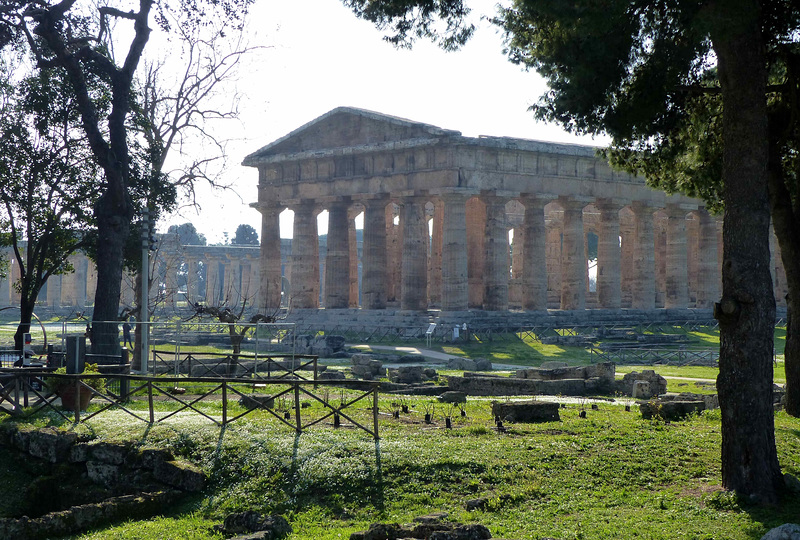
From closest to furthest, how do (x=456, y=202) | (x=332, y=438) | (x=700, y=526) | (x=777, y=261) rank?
(x=700, y=526) < (x=332, y=438) < (x=456, y=202) < (x=777, y=261)

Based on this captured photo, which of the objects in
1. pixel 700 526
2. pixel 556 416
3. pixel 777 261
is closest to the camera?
pixel 700 526

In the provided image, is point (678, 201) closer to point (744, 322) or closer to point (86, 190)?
point (86, 190)

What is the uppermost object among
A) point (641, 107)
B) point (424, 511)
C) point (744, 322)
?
point (641, 107)

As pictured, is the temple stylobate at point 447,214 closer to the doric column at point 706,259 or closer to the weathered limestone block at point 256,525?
the doric column at point 706,259

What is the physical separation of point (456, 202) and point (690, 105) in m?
29.8

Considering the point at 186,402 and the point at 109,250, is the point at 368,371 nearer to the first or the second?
the point at 109,250

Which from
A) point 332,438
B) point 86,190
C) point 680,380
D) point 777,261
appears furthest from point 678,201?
point 332,438

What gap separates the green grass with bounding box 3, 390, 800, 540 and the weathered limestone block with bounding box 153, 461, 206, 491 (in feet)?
0.81

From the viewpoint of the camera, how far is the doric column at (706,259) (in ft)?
188

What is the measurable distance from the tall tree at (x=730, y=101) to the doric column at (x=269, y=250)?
3845 centimetres

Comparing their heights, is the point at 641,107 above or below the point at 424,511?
above

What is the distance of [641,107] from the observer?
15578mm

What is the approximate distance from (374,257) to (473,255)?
19.6 ft

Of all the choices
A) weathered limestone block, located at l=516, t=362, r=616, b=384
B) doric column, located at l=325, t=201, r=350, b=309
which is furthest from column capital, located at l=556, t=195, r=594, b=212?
weathered limestone block, located at l=516, t=362, r=616, b=384
